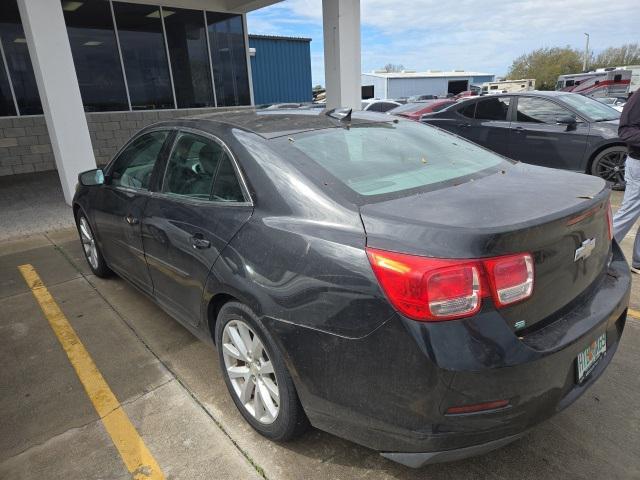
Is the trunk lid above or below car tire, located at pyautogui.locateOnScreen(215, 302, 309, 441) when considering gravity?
above

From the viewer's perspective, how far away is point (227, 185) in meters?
2.40

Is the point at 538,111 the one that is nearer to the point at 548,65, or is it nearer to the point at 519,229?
the point at 519,229

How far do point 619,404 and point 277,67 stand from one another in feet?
51.0

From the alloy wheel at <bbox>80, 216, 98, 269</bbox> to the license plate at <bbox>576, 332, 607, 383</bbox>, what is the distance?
3.96 m

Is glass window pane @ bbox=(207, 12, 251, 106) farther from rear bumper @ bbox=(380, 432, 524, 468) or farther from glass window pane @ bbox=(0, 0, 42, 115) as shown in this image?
rear bumper @ bbox=(380, 432, 524, 468)

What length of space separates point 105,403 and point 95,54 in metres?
9.99

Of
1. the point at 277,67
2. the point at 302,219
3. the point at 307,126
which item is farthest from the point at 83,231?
the point at 277,67

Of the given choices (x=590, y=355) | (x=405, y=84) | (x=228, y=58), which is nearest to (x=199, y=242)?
(x=590, y=355)

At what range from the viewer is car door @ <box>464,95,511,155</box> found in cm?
796

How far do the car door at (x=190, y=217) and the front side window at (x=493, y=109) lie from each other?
6.80 m

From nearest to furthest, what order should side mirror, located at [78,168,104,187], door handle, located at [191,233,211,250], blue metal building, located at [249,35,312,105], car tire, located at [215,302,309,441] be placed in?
car tire, located at [215,302,309,441] < door handle, located at [191,233,211,250] < side mirror, located at [78,168,104,187] < blue metal building, located at [249,35,312,105]

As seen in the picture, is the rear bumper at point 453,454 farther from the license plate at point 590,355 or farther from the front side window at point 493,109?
the front side window at point 493,109

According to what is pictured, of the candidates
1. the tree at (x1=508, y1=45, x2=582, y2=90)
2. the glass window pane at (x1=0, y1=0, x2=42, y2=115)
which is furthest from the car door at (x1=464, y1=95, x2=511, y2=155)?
the tree at (x1=508, y1=45, x2=582, y2=90)

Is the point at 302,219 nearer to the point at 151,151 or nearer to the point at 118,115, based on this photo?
the point at 151,151
